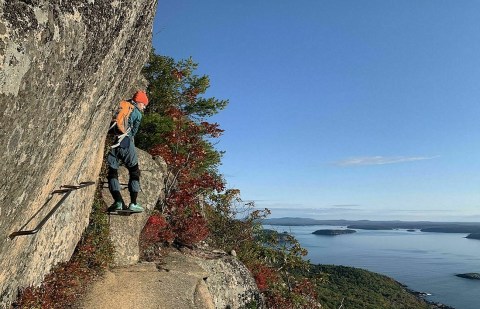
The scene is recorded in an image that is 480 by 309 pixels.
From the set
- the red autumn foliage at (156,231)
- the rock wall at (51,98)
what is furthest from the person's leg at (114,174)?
the red autumn foliage at (156,231)

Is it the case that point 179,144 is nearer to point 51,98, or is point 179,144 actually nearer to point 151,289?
point 151,289

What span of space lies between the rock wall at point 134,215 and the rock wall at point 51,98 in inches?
73.7

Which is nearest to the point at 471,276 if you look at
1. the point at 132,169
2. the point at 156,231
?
the point at 156,231

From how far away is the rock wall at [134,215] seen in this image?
407 inches

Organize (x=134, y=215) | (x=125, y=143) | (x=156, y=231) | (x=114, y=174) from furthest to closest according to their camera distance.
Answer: (x=156, y=231) < (x=134, y=215) < (x=114, y=174) < (x=125, y=143)

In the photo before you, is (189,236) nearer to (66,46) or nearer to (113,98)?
(113,98)

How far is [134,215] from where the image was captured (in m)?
11.2

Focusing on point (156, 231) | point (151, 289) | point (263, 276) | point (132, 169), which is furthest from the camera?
point (263, 276)

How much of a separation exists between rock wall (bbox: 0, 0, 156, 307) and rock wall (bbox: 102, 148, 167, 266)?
1.87 metres

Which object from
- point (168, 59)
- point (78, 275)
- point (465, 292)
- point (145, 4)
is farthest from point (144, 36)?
point (465, 292)

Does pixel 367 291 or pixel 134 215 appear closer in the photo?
pixel 134 215

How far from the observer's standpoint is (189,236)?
44.1ft

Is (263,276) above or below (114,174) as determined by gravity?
below

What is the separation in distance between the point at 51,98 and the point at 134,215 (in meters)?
7.42
